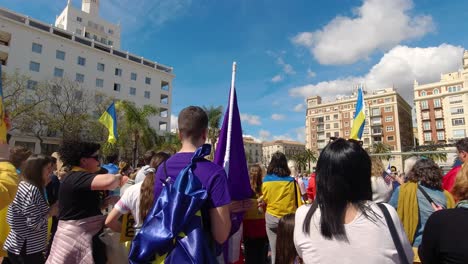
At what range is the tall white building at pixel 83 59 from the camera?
4031cm

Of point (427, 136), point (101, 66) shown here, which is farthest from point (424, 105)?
point (101, 66)

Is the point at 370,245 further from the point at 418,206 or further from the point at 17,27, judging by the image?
the point at 17,27

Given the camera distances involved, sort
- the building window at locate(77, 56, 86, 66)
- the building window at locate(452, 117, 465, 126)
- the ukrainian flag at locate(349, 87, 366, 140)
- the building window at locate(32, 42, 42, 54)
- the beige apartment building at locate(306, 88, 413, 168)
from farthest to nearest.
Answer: the beige apartment building at locate(306, 88, 413, 168)
the building window at locate(452, 117, 465, 126)
the building window at locate(77, 56, 86, 66)
the building window at locate(32, 42, 42, 54)
the ukrainian flag at locate(349, 87, 366, 140)

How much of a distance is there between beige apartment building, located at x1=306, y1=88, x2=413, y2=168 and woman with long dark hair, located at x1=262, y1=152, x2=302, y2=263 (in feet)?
250

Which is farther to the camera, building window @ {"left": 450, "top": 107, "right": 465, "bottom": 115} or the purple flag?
building window @ {"left": 450, "top": 107, "right": 465, "bottom": 115}

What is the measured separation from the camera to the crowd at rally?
5.37 ft

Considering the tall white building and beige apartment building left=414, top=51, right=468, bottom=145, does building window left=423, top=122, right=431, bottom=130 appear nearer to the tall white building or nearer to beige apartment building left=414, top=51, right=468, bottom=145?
beige apartment building left=414, top=51, right=468, bottom=145

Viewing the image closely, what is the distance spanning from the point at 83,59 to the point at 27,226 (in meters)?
50.6

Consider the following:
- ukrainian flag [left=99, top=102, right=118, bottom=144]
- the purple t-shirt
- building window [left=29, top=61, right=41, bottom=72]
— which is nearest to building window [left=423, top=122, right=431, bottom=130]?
ukrainian flag [left=99, top=102, right=118, bottom=144]

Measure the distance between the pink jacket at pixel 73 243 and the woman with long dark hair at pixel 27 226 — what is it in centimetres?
49

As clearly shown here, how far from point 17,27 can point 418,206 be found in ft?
168

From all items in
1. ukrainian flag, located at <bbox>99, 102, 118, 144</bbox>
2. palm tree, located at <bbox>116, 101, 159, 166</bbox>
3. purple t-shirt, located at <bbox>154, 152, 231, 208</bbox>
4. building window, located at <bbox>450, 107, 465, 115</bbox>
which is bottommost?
purple t-shirt, located at <bbox>154, 152, 231, 208</bbox>

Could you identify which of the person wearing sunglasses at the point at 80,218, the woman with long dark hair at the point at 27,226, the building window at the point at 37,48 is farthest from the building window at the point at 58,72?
the person wearing sunglasses at the point at 80,218

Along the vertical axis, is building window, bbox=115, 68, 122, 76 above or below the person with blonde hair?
above
